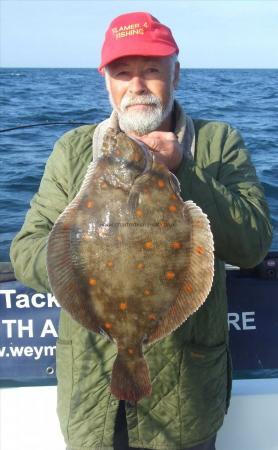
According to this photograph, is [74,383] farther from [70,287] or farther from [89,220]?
[89,220]

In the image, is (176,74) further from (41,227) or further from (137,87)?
(41,227)

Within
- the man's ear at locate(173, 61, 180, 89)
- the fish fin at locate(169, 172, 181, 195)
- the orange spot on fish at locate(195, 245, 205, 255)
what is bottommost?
the orange spot on fish at locate(195, 245, 205, 255)

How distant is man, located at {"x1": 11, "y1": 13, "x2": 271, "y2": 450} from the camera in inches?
89.4

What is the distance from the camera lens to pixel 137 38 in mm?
2287

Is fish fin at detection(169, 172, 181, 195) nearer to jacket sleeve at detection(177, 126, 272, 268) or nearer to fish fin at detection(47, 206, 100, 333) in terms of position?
jacket sleeve at detection(177, 126, 272, 268)

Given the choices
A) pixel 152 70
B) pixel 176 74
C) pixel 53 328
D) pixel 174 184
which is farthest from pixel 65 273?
pixel 53 328

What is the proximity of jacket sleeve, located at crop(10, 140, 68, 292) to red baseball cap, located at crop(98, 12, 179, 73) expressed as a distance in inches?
17.6

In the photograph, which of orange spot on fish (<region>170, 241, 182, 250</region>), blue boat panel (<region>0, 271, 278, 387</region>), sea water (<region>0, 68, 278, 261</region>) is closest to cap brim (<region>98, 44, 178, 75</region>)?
orange spot on fish (<region>170, 241, 182, 250</region>)

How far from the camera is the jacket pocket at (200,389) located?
231 centimetres

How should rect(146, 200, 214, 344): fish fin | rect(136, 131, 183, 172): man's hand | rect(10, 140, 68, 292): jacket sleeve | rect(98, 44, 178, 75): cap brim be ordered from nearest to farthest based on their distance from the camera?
rect(146, 200, 214, 344): fish fin → rect(136, 131, 183, 172): man's hand → rect(10, 140, 68, 292): jacket sleeve → rect(98, 44, 178, 75): cap brim

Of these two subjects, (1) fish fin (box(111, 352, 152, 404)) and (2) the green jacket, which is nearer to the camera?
(1) fish fin (box(111, 352, 152, 404))

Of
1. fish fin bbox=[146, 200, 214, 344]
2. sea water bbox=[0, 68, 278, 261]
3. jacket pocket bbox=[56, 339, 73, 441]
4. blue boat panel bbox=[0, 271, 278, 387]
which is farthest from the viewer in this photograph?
sea water bbox=[0, 68, 278, 261]

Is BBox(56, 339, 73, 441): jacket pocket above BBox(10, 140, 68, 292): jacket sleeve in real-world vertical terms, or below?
below

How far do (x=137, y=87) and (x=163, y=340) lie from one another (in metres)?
0.98
